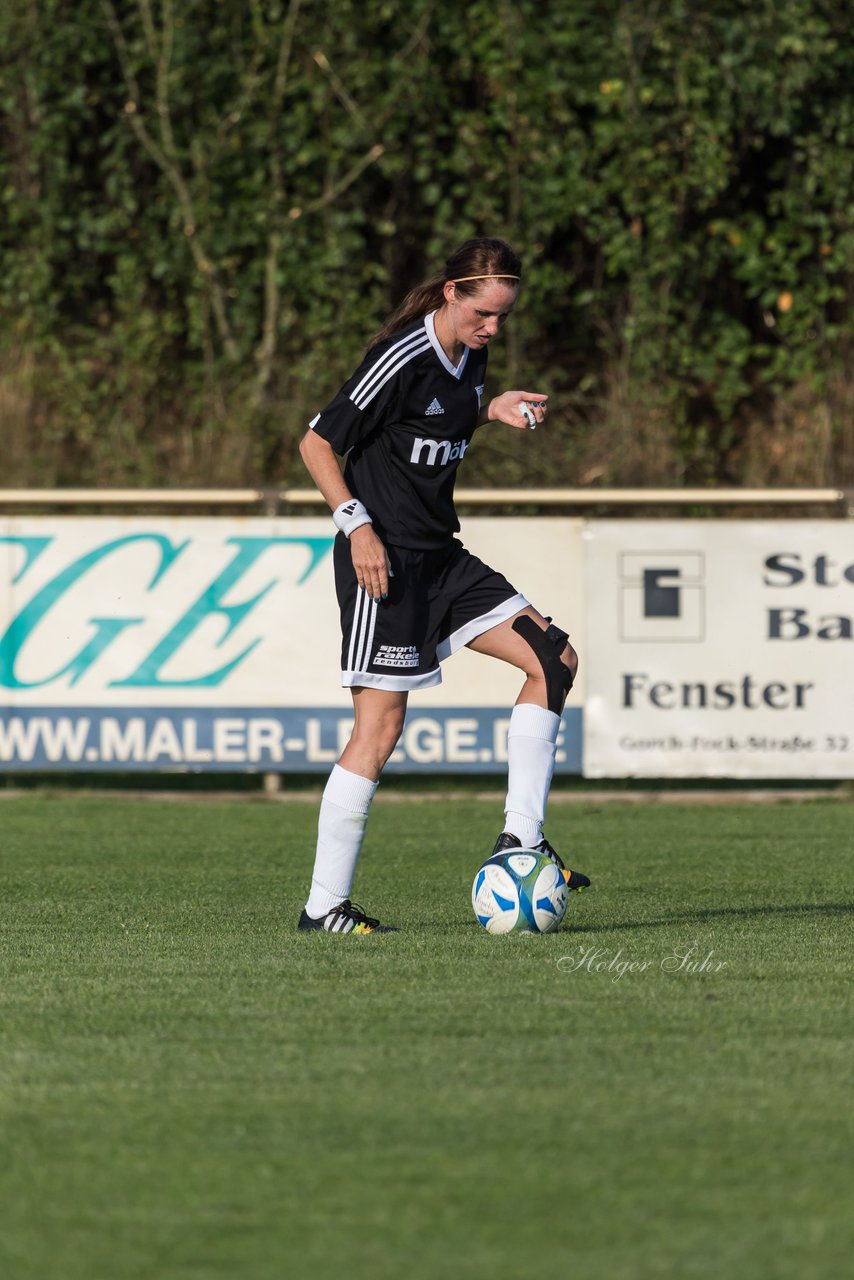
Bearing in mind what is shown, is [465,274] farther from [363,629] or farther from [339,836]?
[339,836]

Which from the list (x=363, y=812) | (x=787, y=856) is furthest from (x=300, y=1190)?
(x=787, y=856)

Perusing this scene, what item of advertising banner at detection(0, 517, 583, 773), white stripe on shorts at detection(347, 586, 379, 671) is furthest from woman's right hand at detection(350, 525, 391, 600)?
advertising banner at detection(0, 517, 583, 773)

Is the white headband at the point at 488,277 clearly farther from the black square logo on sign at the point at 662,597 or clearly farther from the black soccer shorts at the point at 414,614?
the black square logo on sign at the point at 662,597

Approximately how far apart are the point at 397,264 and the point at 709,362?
9.85 ft

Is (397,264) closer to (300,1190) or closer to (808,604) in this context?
(808,604)

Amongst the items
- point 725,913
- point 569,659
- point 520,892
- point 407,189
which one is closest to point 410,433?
point 569,659

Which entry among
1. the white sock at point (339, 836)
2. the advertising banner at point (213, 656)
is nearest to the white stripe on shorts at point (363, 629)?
the white sock at point (339, 836)

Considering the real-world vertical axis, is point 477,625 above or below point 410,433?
below

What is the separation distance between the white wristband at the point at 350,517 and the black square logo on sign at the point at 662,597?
4992 millimetres

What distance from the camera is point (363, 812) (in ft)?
19.4

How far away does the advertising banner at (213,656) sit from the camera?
1055cm

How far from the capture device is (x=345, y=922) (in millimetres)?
5871

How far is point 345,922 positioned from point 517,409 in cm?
170

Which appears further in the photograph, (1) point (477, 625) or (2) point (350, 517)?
(1) point (477, 625)
